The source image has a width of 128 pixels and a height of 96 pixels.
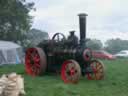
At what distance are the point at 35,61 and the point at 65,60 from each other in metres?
1.64

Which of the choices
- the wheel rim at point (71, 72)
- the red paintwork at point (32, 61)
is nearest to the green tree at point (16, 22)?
the red paintwork at point (32, 61)

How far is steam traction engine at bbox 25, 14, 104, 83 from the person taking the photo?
11.7m

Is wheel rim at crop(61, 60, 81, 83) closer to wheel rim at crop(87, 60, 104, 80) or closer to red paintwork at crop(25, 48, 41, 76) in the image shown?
wheel rim at crop(87, 60, 104, 80)

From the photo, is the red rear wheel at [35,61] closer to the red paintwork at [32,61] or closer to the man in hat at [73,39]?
the red paintwork at [32,61]

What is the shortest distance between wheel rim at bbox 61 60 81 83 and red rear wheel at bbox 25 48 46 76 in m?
1.85

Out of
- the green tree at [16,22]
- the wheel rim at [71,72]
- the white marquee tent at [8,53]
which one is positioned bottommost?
the wheel rim at [71,72]

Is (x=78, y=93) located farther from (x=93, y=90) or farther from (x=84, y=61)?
(x=84, y=61)

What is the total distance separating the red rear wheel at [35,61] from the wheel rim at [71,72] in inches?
72.7

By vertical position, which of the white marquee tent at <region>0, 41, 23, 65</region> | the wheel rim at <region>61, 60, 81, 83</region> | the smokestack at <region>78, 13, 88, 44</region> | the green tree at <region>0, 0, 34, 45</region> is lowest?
the wheel rim at <region>61, 60, 81, 83</region>

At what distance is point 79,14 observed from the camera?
1224 centimetres

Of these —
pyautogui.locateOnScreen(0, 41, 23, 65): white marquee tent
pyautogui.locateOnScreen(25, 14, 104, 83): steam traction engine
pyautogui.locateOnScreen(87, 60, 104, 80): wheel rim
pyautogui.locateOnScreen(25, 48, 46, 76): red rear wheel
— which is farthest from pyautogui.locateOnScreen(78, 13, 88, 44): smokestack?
pyautogui.locateOnScreen(0, 41, 23, 65): white marquee tent

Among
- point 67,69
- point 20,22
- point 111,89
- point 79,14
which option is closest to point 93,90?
point 111,89

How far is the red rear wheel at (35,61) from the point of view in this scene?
13.5 metres

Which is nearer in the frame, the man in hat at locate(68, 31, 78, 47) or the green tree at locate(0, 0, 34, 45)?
the man in hat at locate(68, 31, 78, 47)
